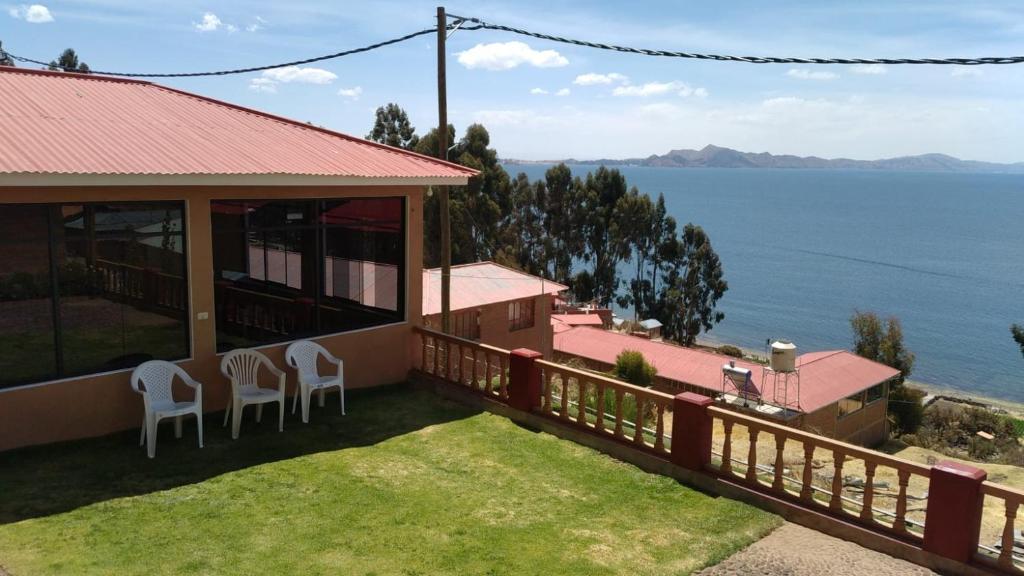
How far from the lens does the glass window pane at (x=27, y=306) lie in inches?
280

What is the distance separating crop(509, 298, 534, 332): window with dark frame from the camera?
25.4 metres

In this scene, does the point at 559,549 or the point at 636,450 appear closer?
the point at 559,549

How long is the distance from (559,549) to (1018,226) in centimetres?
18257

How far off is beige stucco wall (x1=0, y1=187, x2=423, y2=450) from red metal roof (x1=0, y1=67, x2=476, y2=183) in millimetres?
335

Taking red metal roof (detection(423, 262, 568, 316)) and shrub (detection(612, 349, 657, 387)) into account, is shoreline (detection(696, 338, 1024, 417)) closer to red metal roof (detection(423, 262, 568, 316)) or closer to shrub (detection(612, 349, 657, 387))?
shrub (detection(612, 349, 657, 387))

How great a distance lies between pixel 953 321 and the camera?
71688 mm

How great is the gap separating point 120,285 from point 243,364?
1.59 metres

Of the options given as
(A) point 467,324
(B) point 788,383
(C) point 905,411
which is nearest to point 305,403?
(A) point 467,324

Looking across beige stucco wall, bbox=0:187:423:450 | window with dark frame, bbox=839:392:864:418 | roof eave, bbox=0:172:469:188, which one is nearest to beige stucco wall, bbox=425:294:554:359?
window with dark frame, bbox=839:392:864:418

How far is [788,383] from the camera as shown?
24438 millimetres

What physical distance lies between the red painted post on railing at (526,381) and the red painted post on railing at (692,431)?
201cm

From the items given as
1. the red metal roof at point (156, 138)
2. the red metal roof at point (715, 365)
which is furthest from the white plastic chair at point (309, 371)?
the red metal roof at point (715, 365)

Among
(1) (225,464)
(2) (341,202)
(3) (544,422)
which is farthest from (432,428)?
(2) (341,202)

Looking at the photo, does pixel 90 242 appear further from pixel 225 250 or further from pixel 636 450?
pixel 636 450
